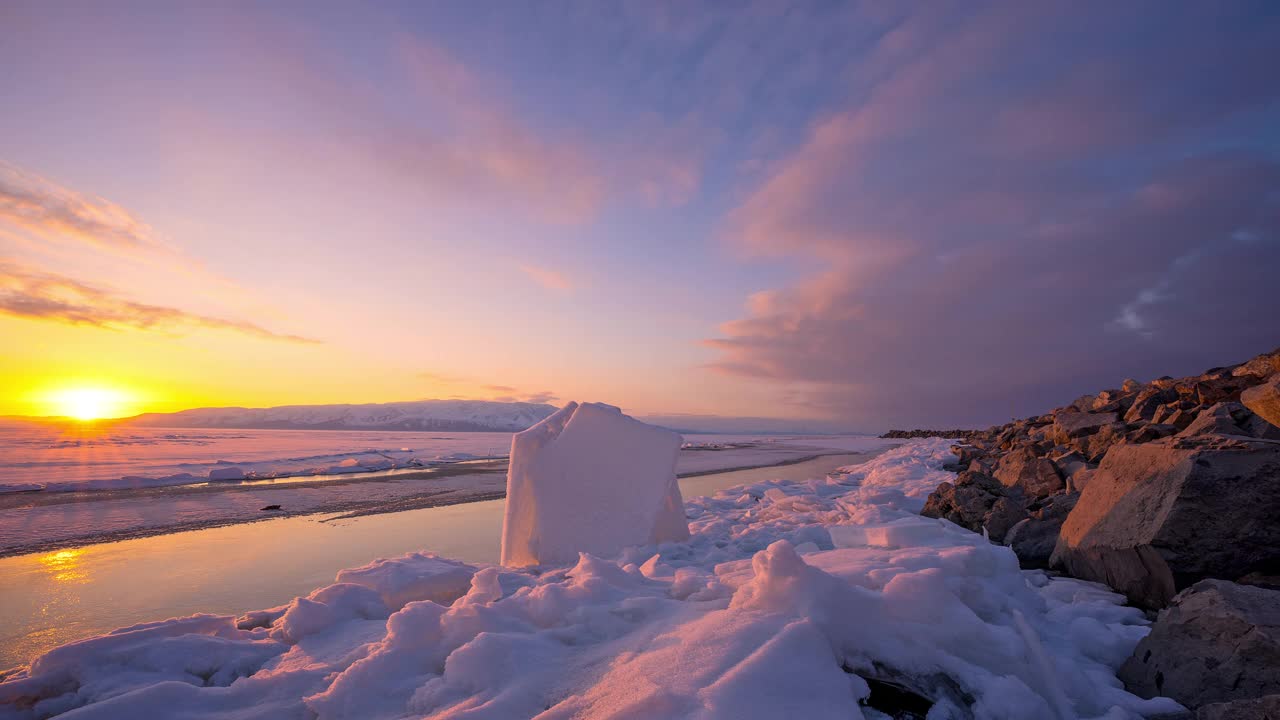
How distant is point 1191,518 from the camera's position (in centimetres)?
352

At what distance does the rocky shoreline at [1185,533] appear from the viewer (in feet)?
7.82

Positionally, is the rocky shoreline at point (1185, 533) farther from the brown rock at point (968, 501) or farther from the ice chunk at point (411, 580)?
the ice chunk at point (411, 580)

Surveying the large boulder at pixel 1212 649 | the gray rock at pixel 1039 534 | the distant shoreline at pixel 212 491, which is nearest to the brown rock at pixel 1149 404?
the gray rock at pixel 1039 534

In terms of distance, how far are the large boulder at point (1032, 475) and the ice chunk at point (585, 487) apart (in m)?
5.18

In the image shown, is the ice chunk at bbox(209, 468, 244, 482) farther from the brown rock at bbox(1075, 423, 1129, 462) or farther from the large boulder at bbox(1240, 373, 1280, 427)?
the large boulder at bbox(1240, 373, 1280, 427)

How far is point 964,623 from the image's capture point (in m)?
2.60

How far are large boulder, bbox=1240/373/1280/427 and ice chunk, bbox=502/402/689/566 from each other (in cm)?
594

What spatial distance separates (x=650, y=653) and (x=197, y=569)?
620cm

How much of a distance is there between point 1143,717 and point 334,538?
27.8 feet

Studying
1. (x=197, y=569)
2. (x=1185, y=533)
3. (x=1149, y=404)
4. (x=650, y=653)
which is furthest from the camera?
(x=1149, y=404)

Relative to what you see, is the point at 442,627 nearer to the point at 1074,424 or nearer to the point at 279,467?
the point at 1074,424

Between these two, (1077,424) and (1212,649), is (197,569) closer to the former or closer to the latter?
(1212,649)

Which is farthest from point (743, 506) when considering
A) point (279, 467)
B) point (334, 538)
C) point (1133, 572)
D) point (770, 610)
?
point (279, 467)

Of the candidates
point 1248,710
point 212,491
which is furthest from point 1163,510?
point 212,491
